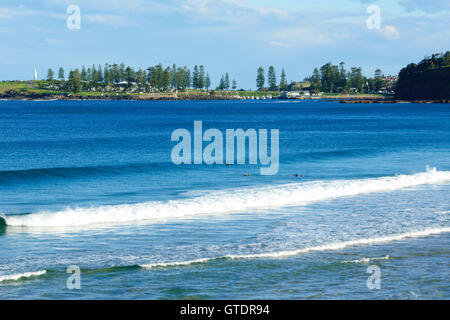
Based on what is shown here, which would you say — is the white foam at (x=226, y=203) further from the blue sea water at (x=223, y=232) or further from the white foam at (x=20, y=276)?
the white foam at (x=20, y=276)

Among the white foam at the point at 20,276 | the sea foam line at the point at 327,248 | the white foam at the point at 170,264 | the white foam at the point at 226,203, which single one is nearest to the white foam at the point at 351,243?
the sea foam line at the point at 327,248

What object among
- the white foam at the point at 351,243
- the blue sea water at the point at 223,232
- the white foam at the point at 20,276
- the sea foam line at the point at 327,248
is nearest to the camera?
the blue sea water at the point at 223,232

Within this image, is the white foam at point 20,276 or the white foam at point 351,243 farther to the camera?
the white foam at point 351,243

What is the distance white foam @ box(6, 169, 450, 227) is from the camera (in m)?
21.1

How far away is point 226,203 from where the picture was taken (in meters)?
23.8

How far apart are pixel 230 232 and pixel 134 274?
5.37 meters

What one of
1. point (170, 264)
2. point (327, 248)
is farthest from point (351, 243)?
point (170, 264)

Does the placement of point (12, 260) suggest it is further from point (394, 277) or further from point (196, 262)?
point (394, 277)

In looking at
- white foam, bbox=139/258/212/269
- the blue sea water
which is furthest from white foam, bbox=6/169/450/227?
white foam, bbox=139/258/212/269

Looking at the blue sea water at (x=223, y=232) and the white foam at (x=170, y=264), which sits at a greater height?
the white foam at (x=170, y=264)

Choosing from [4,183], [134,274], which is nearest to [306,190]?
[134,274]

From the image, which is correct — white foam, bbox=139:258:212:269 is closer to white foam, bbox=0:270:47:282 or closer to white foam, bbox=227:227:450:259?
white foam, bbox=227:227:450:259

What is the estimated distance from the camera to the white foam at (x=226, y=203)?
21.1m

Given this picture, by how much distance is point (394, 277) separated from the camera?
44.0 feet
